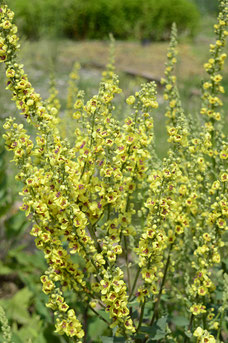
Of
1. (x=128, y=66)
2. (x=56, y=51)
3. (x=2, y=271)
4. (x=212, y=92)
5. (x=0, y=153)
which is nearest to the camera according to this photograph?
(x=212, y=92)

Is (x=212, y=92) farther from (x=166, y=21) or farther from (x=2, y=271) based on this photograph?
(x=166, y=21)

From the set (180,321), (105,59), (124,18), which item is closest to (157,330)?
(180,321)

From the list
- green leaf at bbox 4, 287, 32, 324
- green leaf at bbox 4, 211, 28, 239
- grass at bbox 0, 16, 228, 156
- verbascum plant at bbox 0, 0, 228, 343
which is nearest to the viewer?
verbascum plant at bbox 0, 0, 228, 343

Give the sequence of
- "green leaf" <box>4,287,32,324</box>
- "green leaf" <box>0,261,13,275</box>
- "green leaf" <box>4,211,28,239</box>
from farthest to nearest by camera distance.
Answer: "green leaf" <box>4,211,28,239</box> → "green leaf" <box>0,261,13,275</box> → "green leaf" <box>4,287,32,324</box>

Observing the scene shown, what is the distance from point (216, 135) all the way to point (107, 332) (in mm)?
1418

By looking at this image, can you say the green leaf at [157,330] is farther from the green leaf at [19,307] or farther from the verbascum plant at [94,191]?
the green leaf at [19,307]

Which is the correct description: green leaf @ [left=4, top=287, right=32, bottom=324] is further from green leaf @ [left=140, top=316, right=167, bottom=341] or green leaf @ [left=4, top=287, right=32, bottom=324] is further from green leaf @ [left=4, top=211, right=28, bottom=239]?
green leaf @ [left=140, top=316, right=167, bottom=341]

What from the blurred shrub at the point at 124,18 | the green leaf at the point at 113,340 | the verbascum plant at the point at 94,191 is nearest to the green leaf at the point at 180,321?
the verbascum plant at the point at 94,191

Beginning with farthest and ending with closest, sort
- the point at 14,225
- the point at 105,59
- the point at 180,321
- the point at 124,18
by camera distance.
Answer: the point at 124,18 → the point at 105,59 → the point at 14,225 → the point at 180,321

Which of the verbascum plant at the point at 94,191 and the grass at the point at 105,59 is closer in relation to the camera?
the verbascum plant at the point at 94,191

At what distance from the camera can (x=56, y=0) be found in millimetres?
15312

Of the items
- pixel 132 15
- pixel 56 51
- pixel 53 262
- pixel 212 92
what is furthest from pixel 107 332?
pixel 132 15

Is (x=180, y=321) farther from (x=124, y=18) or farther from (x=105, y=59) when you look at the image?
(x=124, y=18)

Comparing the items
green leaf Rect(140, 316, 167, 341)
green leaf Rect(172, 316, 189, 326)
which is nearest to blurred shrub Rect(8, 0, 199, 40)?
green leaf Rect(172, 316, 189, 326)
